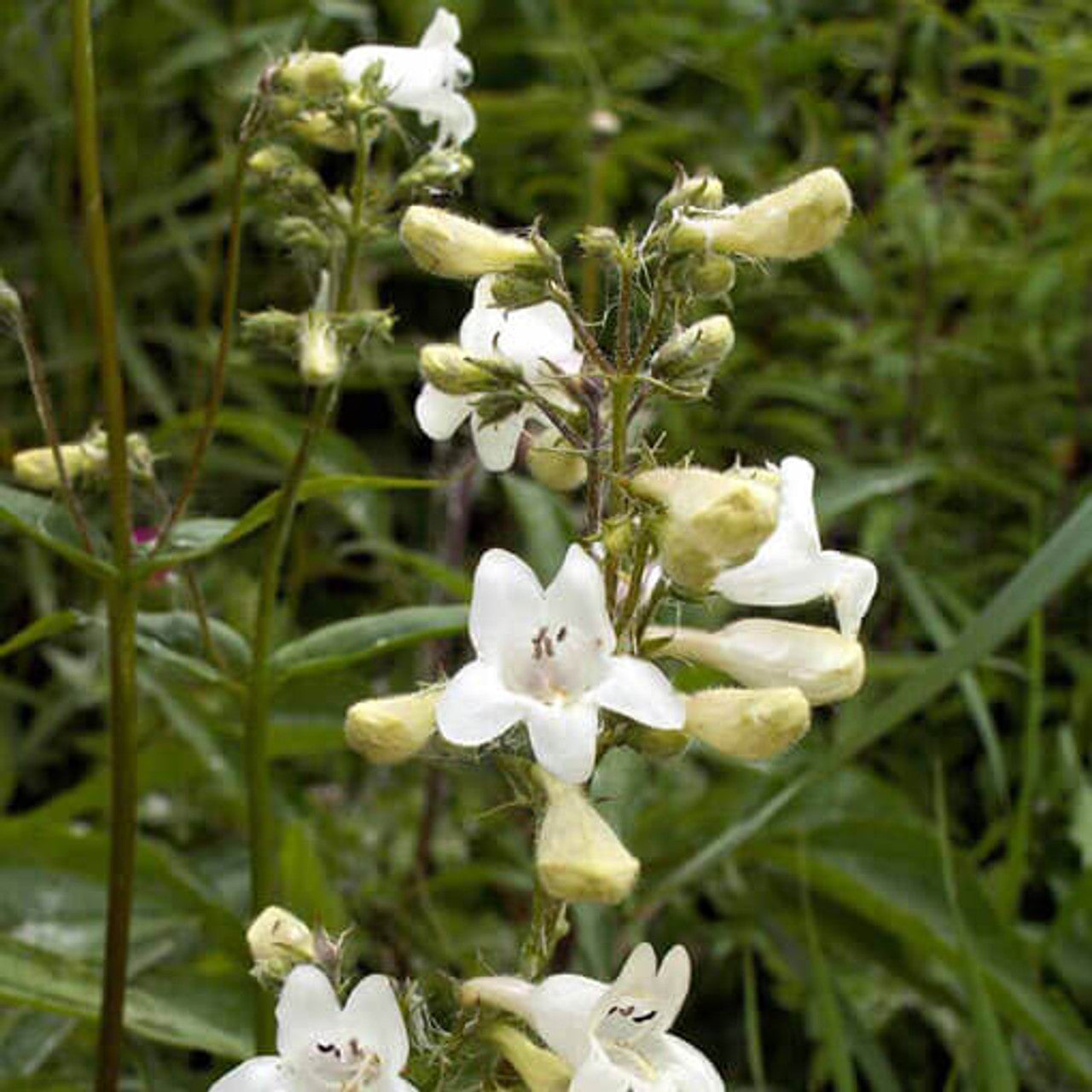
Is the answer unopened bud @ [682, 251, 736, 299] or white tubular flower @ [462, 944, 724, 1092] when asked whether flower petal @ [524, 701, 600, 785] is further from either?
unopened bud @ [682, 251, 736, 299]

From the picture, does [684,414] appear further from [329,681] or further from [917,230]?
[329,681]

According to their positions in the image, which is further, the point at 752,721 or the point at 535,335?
the point at 535,335

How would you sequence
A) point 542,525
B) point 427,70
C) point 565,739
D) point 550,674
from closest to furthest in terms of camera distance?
point 565,739 → point 550,674 → point 427,70 → point 542,525

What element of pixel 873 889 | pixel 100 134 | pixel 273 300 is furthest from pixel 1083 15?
pixel 873 889

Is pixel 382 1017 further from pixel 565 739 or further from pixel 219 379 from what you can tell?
pixel 219 379

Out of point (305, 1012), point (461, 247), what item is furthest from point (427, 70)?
point (305, 1012)

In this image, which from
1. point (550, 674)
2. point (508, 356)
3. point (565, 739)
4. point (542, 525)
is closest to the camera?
point (565, 739)

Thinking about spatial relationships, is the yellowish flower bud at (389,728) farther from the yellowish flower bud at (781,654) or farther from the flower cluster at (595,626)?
the yellowish flower bud at (781,654)
